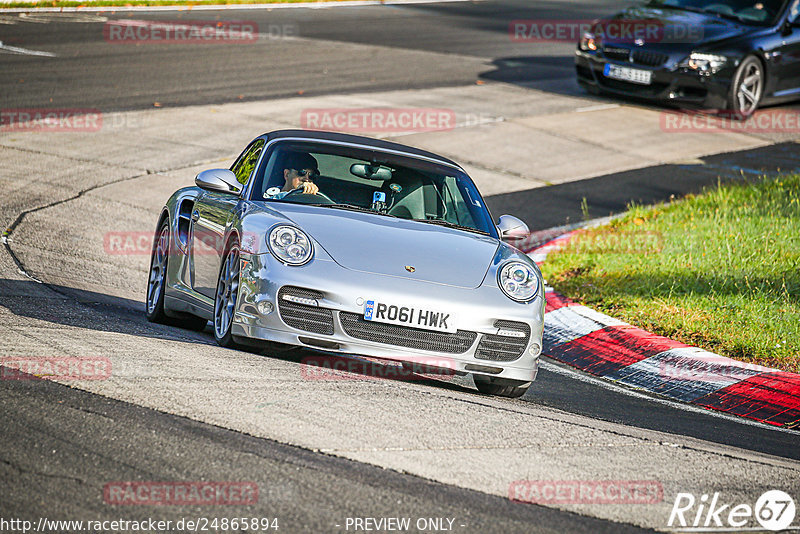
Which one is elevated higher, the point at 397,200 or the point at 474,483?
the point at 397,200

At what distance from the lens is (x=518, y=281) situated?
644 cm

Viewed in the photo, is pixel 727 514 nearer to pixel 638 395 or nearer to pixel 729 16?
pixel 638 395

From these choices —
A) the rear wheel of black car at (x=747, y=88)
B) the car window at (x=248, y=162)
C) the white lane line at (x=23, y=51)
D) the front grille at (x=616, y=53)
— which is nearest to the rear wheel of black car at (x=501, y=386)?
the car window at (x=248, y=162)

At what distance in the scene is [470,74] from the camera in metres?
20.2

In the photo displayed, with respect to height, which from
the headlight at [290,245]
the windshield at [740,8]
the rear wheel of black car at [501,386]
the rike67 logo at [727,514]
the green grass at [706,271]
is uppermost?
the windshield at [740,8]

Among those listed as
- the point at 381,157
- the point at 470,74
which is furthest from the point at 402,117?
the point at 381,157

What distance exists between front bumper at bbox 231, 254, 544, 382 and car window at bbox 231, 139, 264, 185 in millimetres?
1355

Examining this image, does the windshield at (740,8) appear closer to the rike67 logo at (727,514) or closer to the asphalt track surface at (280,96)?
the asphalt track surface at (280,96)

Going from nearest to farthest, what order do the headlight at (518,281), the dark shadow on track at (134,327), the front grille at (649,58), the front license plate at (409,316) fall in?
the front license plate at (409,316), the headlight at (518,281), the dark shadow on track at (134,327), the front grille at (649,58)

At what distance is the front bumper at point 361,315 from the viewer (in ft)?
19.6

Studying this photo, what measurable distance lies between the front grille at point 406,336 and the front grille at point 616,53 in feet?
38.7

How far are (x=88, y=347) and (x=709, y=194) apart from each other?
8.58 metres

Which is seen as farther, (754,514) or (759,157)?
(759,157)

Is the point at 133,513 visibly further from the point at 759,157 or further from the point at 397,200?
the point at 759,157
